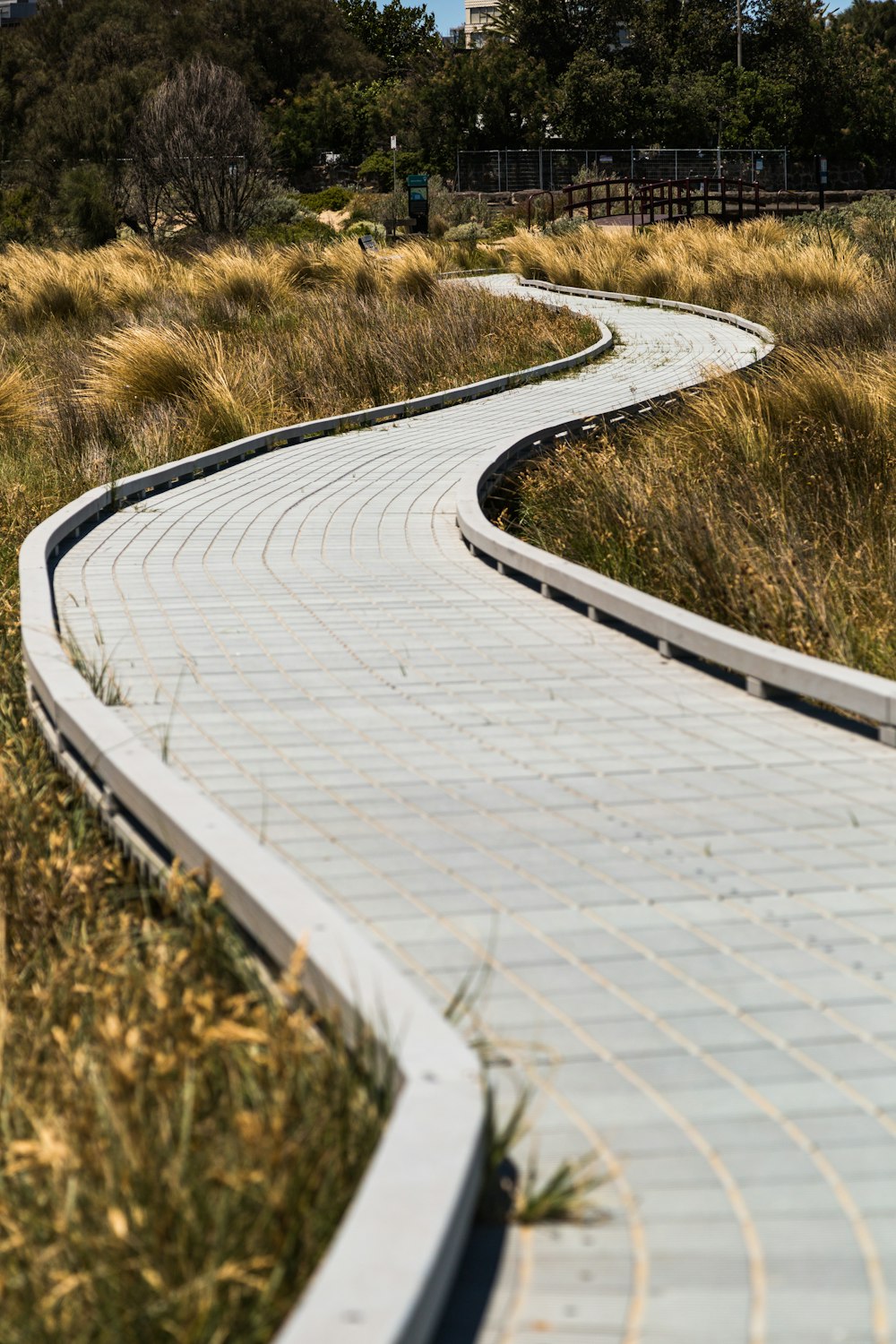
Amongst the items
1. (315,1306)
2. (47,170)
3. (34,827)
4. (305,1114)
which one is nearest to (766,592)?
(34,827)

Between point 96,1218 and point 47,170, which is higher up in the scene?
point 47,170

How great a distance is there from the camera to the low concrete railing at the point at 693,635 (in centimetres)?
500

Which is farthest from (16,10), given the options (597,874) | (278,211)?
(597,874)

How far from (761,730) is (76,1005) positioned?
2.50m

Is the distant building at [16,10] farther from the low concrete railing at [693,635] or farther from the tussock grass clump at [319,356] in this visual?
the low concrete railing at [693,635]

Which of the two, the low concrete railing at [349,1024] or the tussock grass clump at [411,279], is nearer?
the low concrete railing at [349,1024]

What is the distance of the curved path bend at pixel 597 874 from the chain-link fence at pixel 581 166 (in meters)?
46.3

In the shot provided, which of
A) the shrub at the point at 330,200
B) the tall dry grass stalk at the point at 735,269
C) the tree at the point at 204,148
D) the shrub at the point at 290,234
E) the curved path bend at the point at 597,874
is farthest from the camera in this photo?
the shrub at the point at 330,200

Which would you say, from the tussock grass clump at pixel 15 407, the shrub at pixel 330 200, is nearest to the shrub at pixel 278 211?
the shrub at pixel 330 200

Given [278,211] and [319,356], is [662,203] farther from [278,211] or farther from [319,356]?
[319,356]

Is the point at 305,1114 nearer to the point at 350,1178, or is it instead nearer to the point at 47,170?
the point at 350,1178

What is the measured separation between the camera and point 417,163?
52.7m

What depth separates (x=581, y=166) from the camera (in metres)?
53.2

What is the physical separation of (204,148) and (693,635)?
2564 cm
